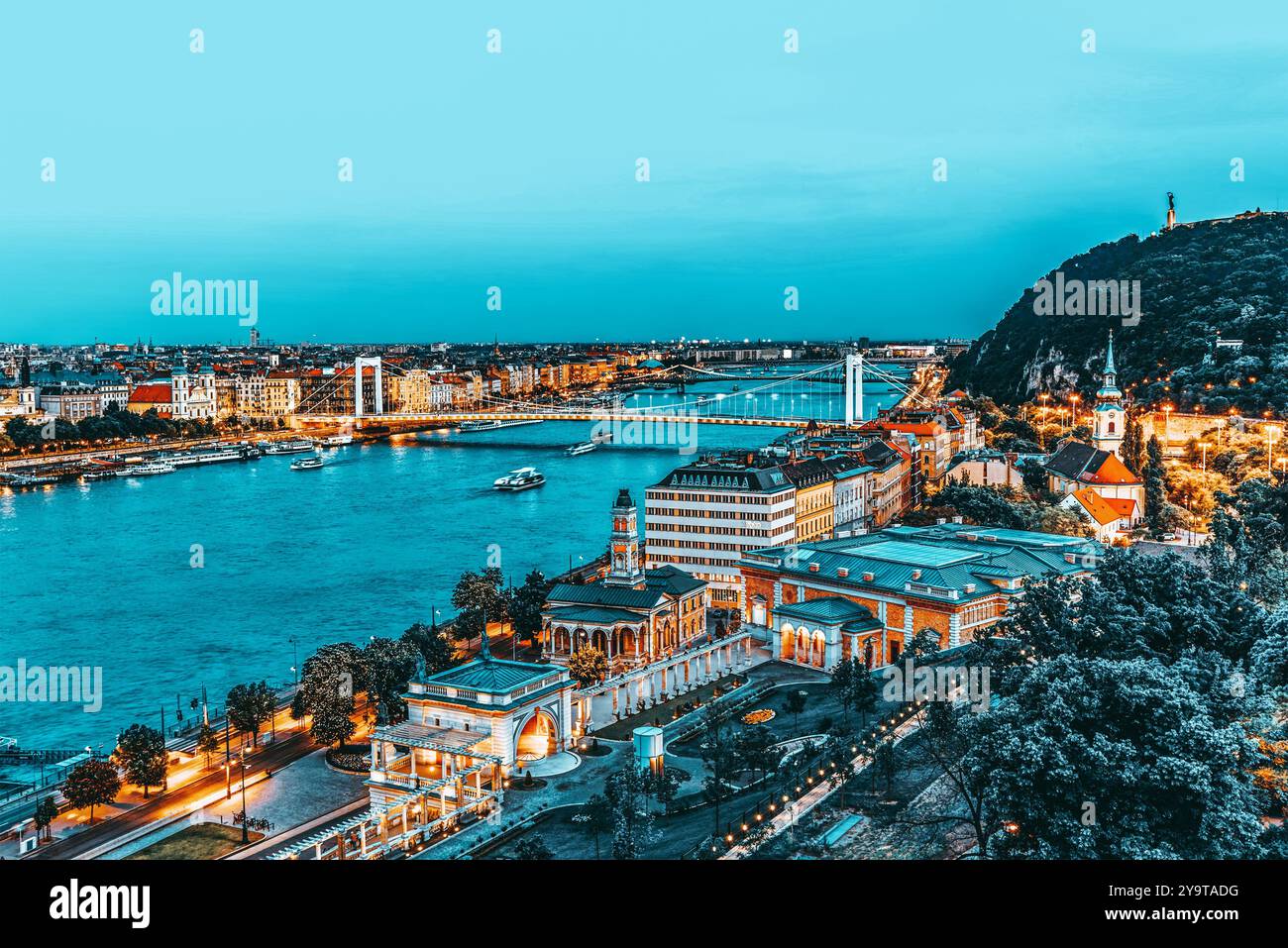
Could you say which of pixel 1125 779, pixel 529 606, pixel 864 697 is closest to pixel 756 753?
pixel 864 697

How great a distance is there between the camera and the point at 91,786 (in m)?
8.30

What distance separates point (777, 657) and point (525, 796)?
167 inches

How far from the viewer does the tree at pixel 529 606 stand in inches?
502

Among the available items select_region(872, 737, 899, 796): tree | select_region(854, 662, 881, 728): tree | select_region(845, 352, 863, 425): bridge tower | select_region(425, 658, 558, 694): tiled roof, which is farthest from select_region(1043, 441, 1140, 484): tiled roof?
select_region(845, 352, 863, 425): bridge tower

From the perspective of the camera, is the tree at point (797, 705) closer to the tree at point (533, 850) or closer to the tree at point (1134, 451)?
the tree at point (533, 850)

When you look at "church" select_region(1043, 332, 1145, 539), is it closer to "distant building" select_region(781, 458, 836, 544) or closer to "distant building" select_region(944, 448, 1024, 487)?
"distant building" select_region(944, 448, 1024, 487)

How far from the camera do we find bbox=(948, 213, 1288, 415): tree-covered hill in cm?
2219

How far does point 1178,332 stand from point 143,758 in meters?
22.5

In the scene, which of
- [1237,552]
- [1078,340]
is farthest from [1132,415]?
[1237,552]

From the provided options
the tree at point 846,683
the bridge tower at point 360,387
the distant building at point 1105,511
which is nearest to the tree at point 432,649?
the tree at point 846,683

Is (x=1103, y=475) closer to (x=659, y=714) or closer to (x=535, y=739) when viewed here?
(x=659, y=714)

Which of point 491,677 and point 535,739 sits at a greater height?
point 491,677
